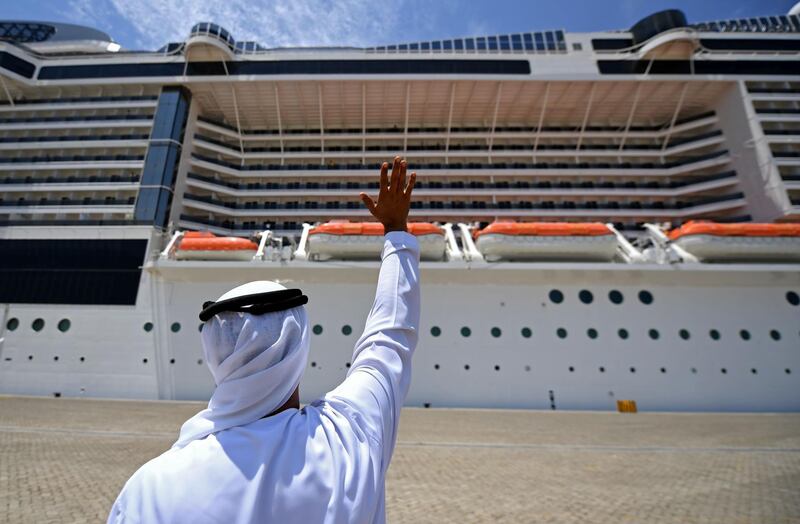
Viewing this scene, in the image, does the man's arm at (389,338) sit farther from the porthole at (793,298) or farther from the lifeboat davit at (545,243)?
the porthole at (793,298)

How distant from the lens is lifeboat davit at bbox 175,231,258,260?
11133mm

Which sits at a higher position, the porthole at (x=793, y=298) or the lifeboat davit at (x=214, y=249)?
the lifeboat davit at (x=214, y=249)

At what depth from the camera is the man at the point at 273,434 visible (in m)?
0.72

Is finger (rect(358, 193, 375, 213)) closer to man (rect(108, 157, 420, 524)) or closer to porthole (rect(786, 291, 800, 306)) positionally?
man (rect(108, 157, 420, 524))

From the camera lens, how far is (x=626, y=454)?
5.33 m

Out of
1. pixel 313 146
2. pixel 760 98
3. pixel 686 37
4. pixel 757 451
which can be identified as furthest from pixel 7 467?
pixel 760 98

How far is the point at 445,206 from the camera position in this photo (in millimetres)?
21516

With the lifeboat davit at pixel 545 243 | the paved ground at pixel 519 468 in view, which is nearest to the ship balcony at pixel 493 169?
the lifeboat davit at pixel 545 243

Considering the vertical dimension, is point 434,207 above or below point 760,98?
below

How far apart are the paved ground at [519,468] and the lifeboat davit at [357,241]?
476 centimetres

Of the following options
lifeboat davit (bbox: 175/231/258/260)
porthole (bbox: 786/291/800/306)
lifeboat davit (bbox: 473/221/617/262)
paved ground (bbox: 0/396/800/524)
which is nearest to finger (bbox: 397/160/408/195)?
paved ground (bbox: 0/396/800/524)

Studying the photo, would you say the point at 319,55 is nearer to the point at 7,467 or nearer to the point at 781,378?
the point at 7,467

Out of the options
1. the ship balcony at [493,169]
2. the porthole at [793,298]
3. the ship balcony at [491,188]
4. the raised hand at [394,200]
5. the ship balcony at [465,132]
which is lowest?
the raised hand at [394,200]

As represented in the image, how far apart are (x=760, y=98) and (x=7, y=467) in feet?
103
